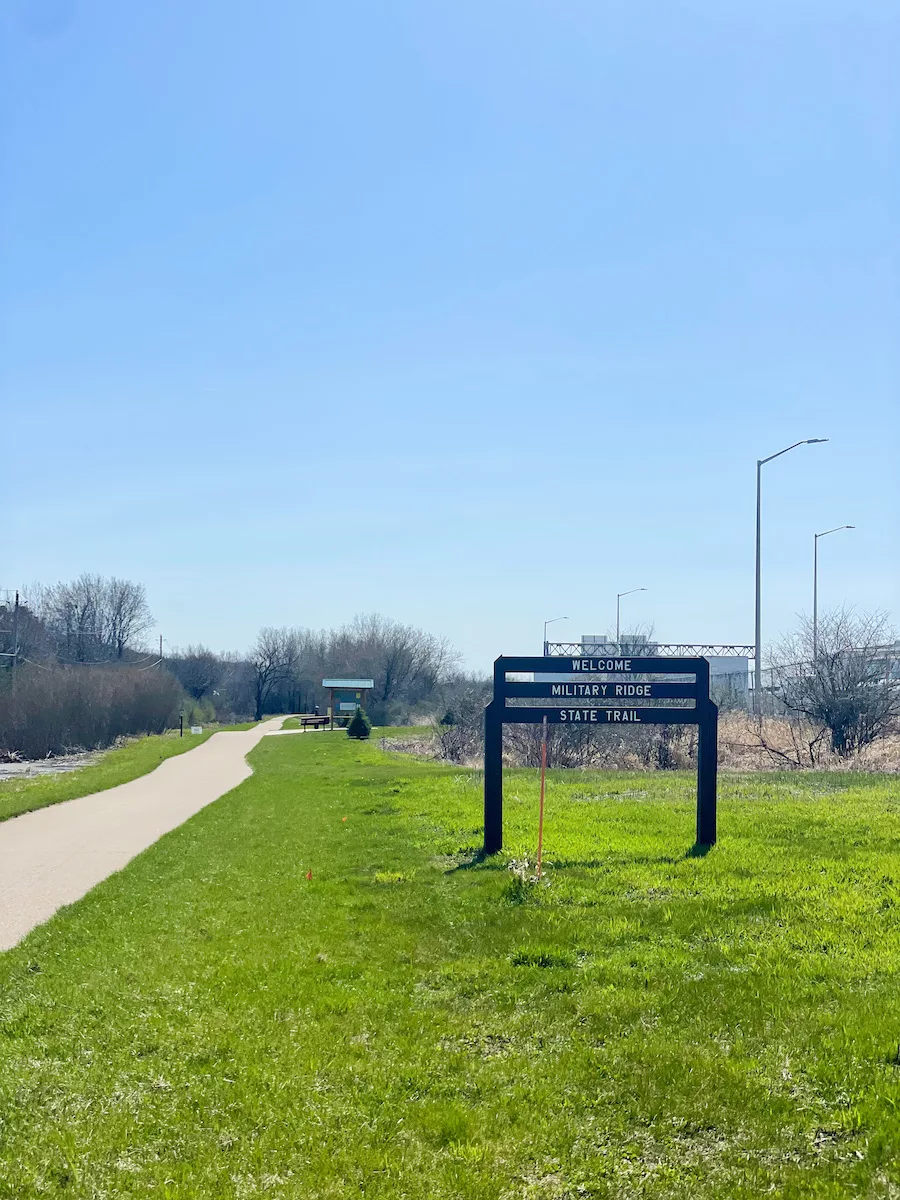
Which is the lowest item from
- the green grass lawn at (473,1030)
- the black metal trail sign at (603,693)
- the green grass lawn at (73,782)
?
the green grass lawn at (73,782)

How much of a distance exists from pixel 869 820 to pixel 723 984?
23.7 ft

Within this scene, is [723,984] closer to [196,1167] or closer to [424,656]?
[196,1167]

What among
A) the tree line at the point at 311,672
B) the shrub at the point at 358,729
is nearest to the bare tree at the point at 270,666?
the tree line at the point at 311,672

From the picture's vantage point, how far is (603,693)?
12148 mm

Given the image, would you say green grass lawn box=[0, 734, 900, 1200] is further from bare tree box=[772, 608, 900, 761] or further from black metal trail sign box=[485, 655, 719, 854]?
bare tree box=[772, 608, 900, 761]

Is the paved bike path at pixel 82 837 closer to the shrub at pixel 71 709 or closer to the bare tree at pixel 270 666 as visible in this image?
the shrub at pixel 71 709

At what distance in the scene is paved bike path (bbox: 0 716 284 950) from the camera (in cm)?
1035

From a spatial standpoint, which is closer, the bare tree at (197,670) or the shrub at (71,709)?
the shrub at (71,709)

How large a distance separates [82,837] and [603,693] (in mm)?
8267

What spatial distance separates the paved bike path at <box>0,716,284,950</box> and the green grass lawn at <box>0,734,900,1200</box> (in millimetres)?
540

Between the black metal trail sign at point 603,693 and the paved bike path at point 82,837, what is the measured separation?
5.05m

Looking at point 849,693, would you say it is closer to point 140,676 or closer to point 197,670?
point 140,676

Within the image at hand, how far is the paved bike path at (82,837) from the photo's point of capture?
10.4m

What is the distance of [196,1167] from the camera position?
4.27 metres
